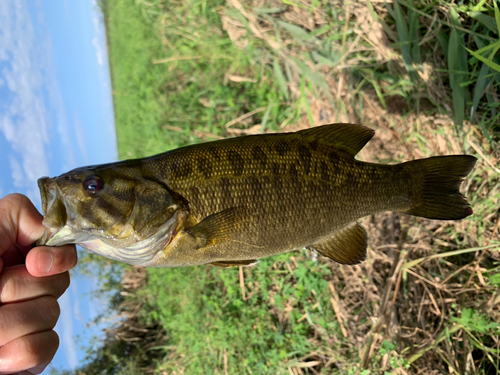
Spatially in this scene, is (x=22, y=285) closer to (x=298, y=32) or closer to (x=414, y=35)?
(x=414, y=35)

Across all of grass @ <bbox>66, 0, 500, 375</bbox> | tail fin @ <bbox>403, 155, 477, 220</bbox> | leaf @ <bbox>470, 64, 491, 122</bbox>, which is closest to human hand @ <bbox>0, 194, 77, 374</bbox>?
tail fin @ <bbox>403, 155, 477, 220</bbox>

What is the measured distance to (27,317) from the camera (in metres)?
1.65

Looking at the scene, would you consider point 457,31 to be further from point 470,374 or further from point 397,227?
point 470,374

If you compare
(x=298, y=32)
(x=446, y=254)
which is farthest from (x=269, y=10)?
(x=446, y=254)

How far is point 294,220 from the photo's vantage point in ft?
5.59

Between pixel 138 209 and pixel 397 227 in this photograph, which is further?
pixel 397 227

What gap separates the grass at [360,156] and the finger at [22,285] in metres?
2.58

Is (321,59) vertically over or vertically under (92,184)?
over

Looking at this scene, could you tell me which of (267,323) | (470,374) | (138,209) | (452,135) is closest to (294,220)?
(138,209)

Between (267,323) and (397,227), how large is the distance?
1.93 m

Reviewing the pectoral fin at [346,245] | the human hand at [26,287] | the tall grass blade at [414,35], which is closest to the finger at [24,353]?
the human hand at [26,287]

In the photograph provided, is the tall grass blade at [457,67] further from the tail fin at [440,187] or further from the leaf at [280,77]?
the leaf at [280,77]

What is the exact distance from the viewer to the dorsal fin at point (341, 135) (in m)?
1.81

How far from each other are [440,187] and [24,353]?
2342 mm
